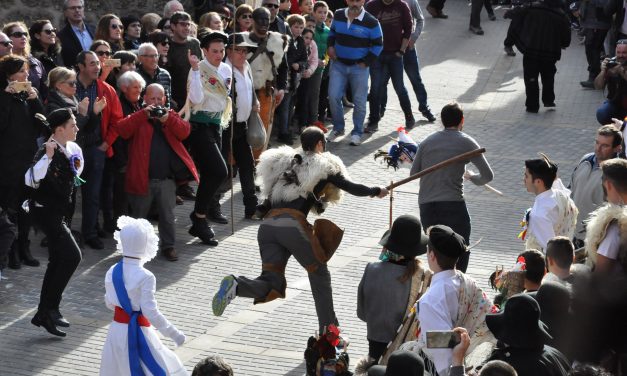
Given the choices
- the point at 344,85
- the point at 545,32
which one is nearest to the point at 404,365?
the point at 344,85

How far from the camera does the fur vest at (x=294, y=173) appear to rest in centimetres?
976

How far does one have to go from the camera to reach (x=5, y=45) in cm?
1205

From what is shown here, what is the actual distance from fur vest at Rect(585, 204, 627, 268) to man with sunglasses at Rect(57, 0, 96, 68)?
7.25m

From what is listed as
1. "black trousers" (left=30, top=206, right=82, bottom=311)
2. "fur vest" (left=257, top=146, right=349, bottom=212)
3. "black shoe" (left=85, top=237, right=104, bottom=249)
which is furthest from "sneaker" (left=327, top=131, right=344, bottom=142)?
"black trousers" (left=30, top=206, right=82, bottom=311)

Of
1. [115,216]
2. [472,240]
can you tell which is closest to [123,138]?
[115,216]

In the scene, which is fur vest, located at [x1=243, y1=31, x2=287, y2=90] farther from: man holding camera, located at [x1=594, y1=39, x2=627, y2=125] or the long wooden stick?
the long wooden stick

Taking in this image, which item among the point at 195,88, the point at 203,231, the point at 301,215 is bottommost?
the point at 203,231

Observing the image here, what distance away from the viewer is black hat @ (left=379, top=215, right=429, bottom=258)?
840 cm

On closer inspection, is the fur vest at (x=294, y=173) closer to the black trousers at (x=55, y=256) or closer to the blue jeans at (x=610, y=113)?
the black trousers at (x=55, y=256)

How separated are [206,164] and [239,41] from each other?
1.61 m

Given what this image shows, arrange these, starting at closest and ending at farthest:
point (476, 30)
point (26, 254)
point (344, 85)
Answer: point (26, 254)
point (344, 85)
point (476, 30)

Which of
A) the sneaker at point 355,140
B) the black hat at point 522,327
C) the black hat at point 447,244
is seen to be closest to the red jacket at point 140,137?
the sneaker at point 355,140

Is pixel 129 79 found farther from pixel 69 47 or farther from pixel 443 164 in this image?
pixel 443 164

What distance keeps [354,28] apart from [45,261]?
6.21 meters
